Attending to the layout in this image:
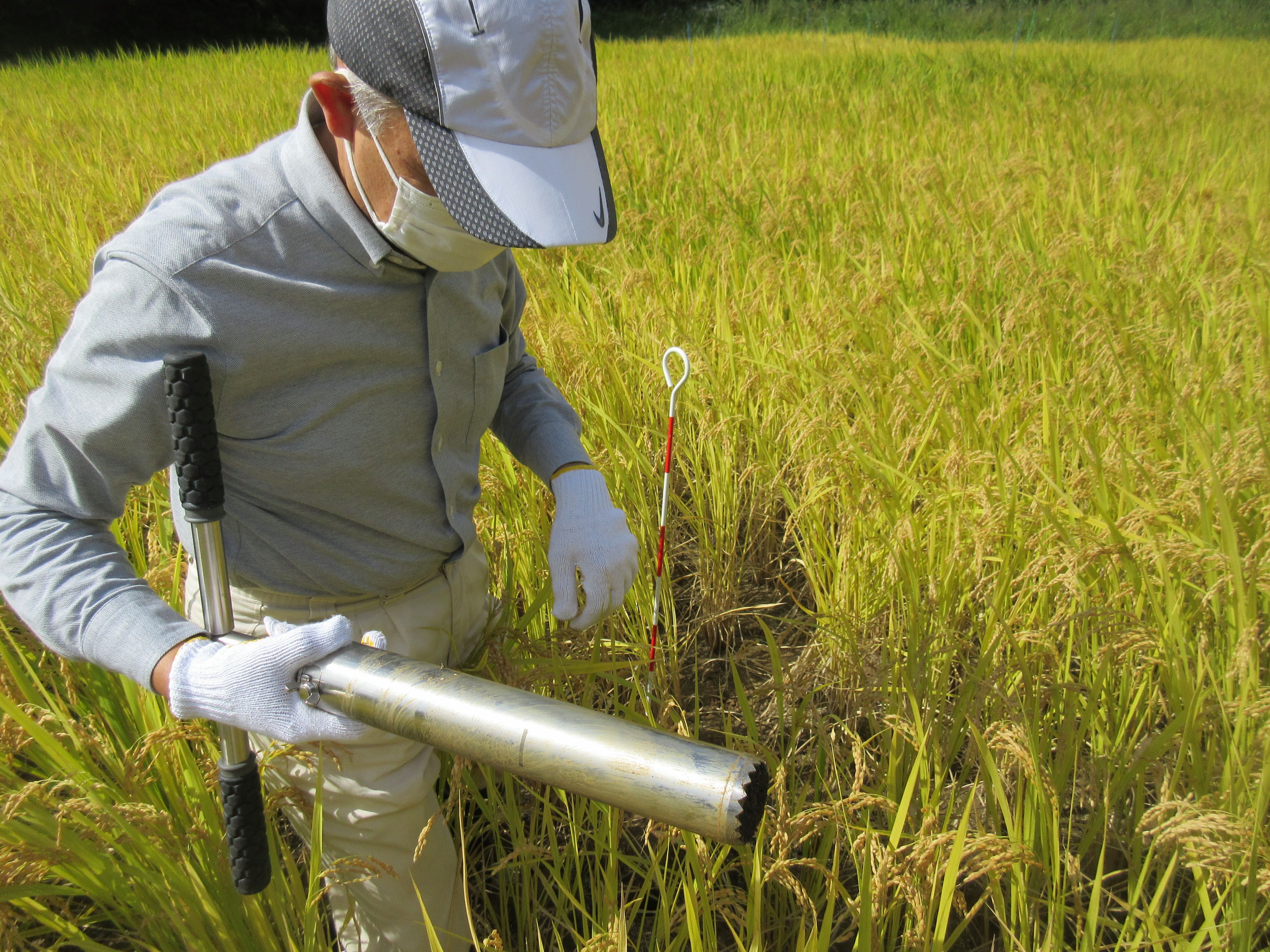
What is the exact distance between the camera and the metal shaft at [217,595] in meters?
→ 0.84

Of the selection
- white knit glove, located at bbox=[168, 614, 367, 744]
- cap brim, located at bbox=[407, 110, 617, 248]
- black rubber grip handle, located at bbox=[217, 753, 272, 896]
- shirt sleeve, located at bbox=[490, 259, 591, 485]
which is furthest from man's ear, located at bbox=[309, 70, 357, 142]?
black rubber grip handle, located at bbox=[217, 753, 272, 896]

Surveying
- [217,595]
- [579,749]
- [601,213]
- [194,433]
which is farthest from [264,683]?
[601,213]

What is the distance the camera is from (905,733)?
3.91ft

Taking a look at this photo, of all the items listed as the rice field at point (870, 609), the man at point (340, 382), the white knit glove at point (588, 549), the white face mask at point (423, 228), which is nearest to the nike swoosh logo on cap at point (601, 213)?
the man at point (340, 382)

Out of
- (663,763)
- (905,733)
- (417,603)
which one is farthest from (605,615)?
(663,763)

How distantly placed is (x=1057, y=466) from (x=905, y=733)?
0.78 metres

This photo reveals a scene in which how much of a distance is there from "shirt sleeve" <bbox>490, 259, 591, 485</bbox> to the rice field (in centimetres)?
25

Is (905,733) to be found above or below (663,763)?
below

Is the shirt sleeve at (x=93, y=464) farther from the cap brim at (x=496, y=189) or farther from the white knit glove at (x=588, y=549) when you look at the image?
the white knit glove at (x=588, y=549)

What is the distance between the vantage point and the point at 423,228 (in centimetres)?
100

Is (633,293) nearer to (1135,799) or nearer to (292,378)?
(292,378)

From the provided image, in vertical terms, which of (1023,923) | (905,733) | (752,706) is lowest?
(752,706)

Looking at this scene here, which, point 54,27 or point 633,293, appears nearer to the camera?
point 633,293

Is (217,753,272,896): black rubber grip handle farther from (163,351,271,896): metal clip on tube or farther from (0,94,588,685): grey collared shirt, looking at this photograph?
(0,94,588,685): grey collared shirt
